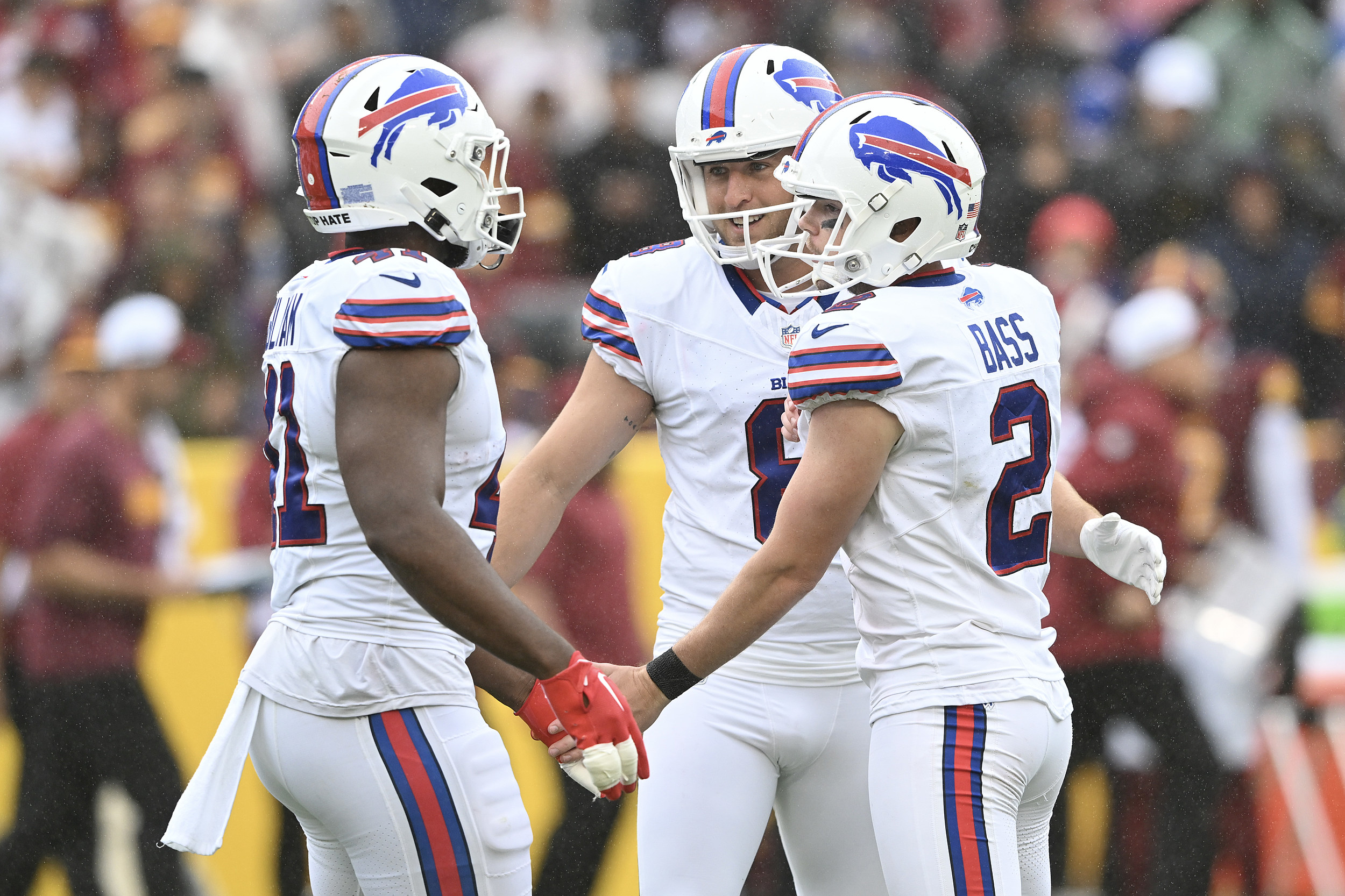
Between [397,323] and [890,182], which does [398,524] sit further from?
[890,182]

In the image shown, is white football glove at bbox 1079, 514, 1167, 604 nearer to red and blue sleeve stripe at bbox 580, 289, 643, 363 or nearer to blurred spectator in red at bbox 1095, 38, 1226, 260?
red and blue sleeve stripe at bbox 580, 289, 643, 363

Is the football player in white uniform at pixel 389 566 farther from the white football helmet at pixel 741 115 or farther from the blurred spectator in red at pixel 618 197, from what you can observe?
the blurred spectator in red at pixel 618 197

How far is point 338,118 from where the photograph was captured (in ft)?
8.86

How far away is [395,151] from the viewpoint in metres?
2.70

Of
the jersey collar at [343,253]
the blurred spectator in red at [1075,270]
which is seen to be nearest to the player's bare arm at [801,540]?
the jersey collar at [343,253]

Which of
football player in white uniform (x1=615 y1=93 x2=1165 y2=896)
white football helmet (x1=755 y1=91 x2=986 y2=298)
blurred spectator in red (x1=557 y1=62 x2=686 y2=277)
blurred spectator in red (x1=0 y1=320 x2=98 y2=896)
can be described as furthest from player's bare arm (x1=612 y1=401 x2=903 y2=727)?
blurred spectator in red (x1=557 y1=62 x2=686 y2=277)

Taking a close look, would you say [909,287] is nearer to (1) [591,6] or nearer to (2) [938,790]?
(2) [938,790]

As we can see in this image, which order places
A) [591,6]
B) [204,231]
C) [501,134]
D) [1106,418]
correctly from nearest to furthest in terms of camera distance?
[501,134] → [1106,418] → [204,231] → [591,6]

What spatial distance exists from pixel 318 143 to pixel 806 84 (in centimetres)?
108

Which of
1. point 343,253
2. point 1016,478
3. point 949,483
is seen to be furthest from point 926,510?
point 343,253

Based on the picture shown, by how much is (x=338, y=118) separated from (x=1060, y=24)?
6859 millimetres

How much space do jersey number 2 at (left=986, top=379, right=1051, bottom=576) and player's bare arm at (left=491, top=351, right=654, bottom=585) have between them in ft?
2.79

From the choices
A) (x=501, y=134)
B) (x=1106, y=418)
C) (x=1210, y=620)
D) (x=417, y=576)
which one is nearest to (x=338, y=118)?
(x=501, y=134)

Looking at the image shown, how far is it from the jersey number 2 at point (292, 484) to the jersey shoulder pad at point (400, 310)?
16 cm
